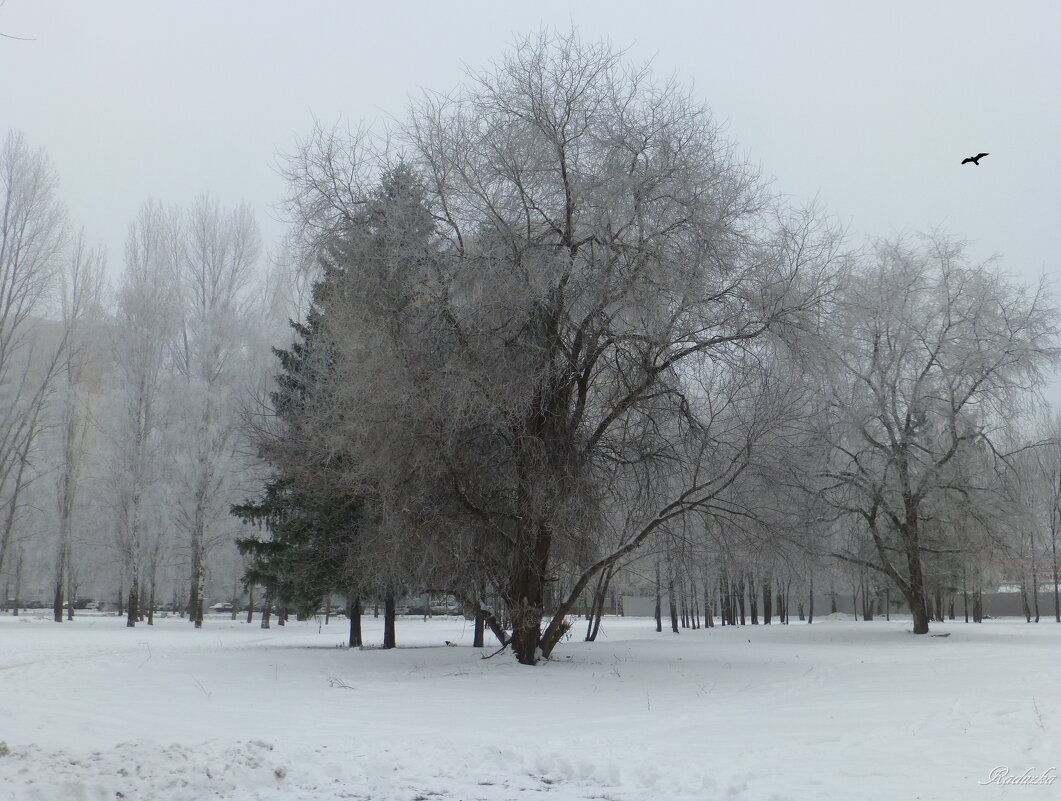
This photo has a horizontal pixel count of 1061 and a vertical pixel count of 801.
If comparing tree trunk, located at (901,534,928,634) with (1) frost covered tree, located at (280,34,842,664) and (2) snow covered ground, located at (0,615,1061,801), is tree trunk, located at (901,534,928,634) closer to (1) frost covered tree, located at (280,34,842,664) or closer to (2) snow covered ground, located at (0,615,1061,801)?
(2) snow covered ground, located at (0,615,1061,801)

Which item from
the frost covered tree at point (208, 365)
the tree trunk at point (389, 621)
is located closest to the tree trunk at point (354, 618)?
the tree trunk at point (389, 621)

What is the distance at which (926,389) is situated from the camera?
24.7 m

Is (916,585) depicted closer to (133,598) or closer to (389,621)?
(389,621)

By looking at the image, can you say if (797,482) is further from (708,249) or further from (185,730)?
(185,730)

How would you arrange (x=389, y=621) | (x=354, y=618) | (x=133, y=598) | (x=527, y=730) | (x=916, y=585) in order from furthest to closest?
(x=133, y=598) < (x=916, y=585) < (x=354, y=618) < (x=389, y=621) < (x=527, y=730)

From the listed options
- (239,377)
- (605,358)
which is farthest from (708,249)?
(239,377)

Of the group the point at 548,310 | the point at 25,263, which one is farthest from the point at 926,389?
the point at 25,263

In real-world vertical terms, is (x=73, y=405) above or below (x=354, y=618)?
above

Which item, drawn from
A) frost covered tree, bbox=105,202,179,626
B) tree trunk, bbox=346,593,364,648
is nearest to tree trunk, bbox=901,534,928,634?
tree trunk, bbox=346,593,364,648

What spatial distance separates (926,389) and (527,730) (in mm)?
20048

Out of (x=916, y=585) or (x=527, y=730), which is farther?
(x=916, y=585)

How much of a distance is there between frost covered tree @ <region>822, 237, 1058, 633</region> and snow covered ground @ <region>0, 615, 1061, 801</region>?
8.60 metres

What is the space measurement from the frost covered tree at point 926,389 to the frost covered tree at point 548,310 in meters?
10.4

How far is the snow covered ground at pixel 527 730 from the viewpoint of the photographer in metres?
5.92
